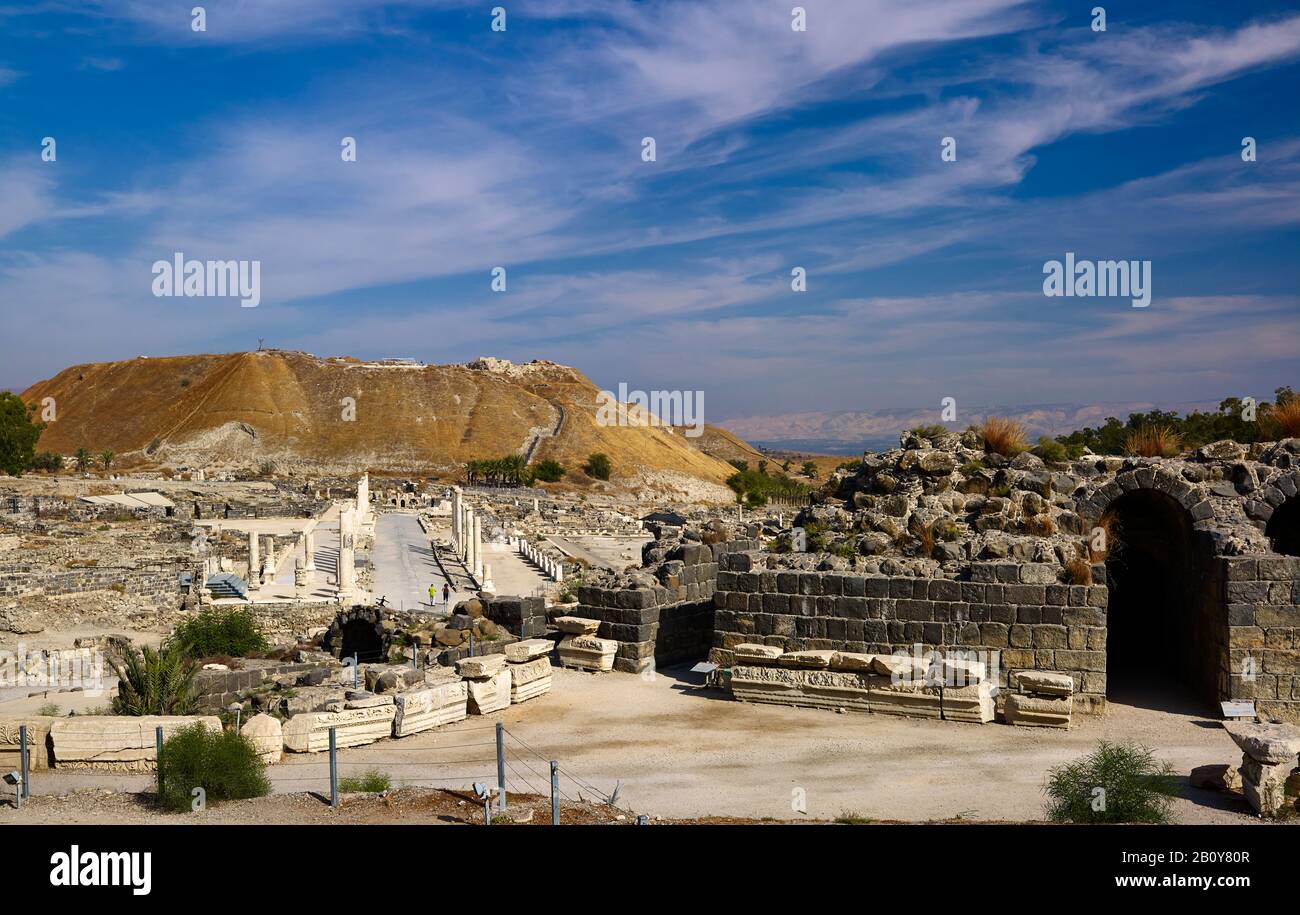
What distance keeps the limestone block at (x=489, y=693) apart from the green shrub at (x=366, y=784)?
8.74ft

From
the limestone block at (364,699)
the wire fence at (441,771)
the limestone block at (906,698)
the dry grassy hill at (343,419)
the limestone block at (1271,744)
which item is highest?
the dry grassy hill at (343,419)

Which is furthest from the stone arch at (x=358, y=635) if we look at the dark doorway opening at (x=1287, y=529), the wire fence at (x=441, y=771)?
the dark doorway opening at (x=1287, y=529)

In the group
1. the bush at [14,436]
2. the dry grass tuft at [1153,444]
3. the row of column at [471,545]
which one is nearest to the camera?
the dry grass tuft at [1153,444]

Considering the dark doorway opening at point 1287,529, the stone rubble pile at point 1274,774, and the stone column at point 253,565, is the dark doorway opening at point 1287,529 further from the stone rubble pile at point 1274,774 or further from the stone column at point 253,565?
the stone column at point 253,565

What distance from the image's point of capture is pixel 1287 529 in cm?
1317

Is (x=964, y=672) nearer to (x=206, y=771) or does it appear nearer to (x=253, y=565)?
(x=206, y=771)

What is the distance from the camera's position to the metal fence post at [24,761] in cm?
784

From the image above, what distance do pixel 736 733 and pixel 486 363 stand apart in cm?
13942

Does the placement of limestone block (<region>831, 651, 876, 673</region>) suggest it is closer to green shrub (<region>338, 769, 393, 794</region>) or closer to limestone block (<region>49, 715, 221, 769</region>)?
green shrub (<region>338, 769, 393, 794</region>)

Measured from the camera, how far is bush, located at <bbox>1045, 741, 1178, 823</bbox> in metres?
7.07

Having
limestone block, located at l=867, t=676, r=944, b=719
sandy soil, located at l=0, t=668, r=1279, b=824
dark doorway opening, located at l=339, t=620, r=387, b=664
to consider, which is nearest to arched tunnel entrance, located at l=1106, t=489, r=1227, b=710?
sandy soil, located at l=0, t=668, r=1279, b=824

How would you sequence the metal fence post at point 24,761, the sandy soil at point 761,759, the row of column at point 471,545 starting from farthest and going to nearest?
1. the row of column at point 471,545
2. the sandy soil at point 761,759
3. the metal fence post at point 24,761

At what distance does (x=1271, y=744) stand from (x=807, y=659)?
504 centimetres

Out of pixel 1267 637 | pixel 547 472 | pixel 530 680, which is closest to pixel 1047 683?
pixel 1267 637
